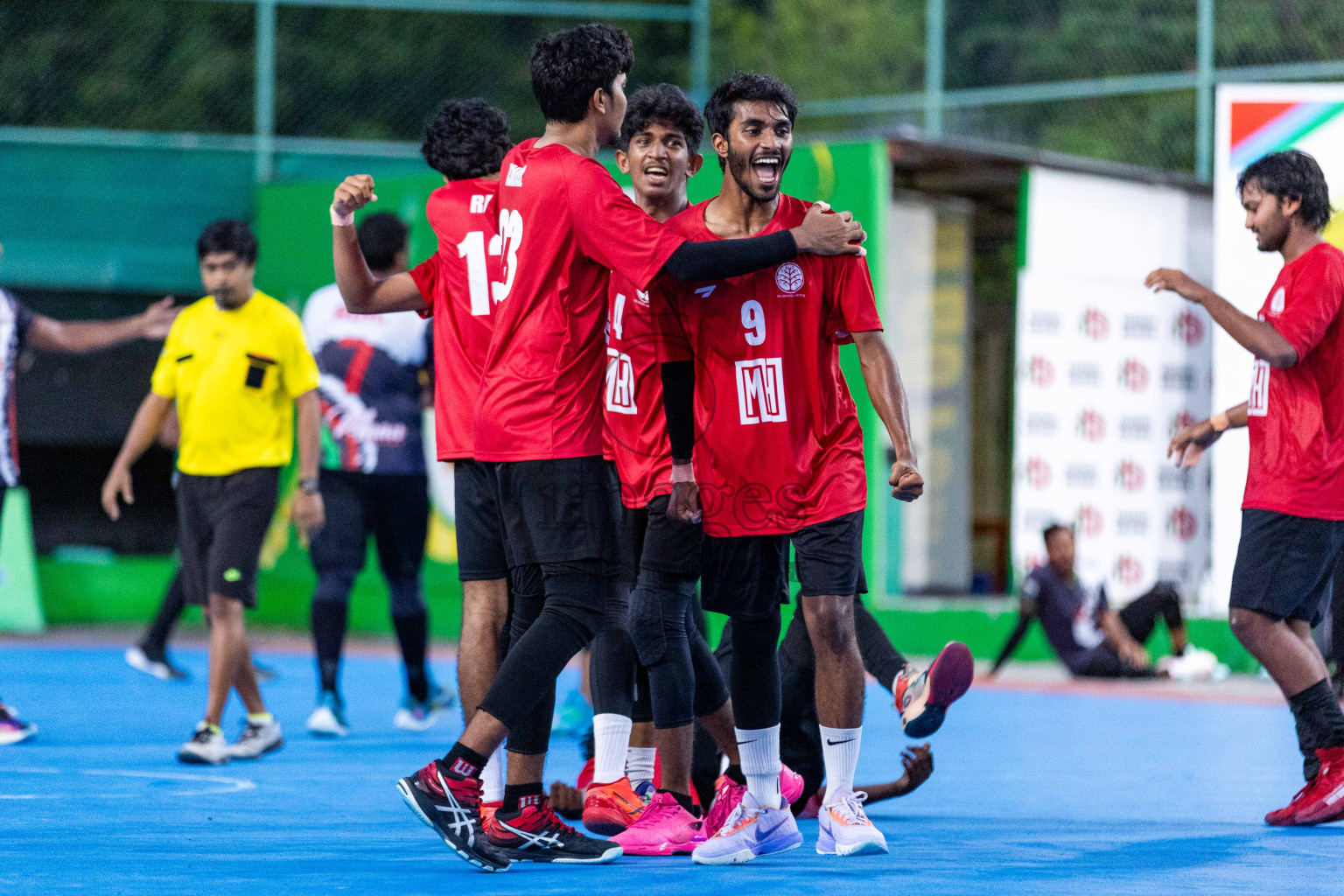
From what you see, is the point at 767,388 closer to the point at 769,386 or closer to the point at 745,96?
the point at 769,386

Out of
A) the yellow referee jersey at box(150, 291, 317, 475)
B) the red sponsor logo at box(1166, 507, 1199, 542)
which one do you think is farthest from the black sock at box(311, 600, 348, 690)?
the red sponsor logo at box(1166, 507, 1199, 542)

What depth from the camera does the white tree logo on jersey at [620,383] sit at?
5.46 m

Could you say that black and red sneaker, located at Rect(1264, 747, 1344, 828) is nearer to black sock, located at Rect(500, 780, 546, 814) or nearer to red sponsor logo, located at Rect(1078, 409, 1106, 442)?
black sock, located at Rect(500, 780, 546, 814)

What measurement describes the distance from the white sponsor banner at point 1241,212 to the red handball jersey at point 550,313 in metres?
8.03

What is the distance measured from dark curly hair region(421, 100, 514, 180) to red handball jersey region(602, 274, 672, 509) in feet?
2.50

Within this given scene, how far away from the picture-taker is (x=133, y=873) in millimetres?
4582

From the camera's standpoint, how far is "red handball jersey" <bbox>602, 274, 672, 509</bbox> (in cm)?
535

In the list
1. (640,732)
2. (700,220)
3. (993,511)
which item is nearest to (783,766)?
(640,732)

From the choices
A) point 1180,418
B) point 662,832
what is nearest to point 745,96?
point 662,832

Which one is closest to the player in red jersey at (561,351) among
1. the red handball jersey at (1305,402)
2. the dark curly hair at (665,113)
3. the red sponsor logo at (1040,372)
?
the dark curly hair at (665,113)

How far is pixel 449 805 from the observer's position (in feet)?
15.2

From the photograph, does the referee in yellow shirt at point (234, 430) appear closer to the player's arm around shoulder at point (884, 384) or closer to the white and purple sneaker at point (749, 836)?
the white and purple sneaker at point (749, 836)

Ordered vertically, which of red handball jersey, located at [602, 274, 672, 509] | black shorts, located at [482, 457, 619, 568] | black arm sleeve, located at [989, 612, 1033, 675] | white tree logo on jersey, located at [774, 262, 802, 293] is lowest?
black arm sleeve, located at [989, 612, 1033, 675]

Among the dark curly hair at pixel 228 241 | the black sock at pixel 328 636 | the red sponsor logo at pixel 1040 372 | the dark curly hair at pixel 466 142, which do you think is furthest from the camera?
the red sponsor logo at pixel 1040 372
